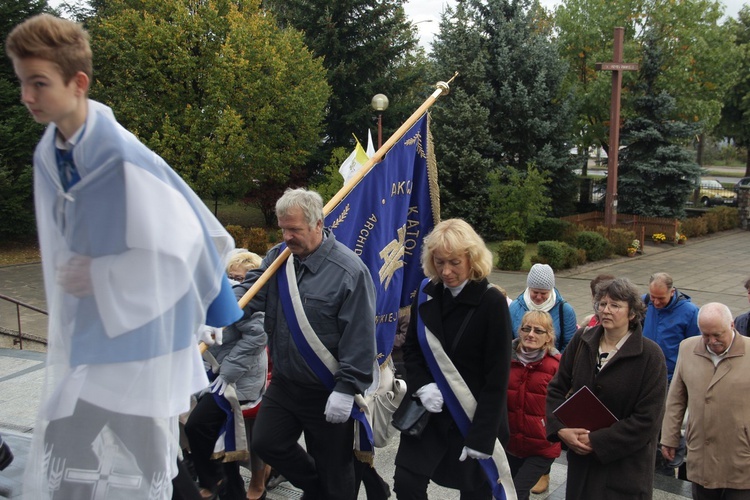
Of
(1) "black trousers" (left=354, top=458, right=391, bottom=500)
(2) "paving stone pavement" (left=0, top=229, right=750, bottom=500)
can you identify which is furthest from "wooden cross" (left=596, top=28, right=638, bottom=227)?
(1) "black trousers" (left=354, top=458, right=391, bottom=500)

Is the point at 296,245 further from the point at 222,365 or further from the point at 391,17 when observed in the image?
the point at 391,17

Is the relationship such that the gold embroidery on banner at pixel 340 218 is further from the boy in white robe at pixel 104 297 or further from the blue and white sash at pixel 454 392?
the boy in white robe at pixel 104 297

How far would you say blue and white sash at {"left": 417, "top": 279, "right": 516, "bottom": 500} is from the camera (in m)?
3.85

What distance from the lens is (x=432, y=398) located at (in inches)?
151

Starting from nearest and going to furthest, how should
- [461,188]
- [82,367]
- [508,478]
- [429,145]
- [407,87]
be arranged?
[82,367]
[508,478]
[429,145]
[461,188]
[407,87]

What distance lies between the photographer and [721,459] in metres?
4.47

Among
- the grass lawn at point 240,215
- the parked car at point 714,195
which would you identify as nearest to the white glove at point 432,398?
the grass lawn at point 240,215

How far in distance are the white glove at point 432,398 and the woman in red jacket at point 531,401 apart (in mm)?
1247

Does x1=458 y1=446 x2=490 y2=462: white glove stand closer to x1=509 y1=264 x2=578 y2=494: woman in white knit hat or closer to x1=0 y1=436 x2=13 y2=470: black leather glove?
x1=0 y1=436 x2=13 y2=470: black leather glove

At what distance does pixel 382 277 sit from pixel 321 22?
78.7 ft

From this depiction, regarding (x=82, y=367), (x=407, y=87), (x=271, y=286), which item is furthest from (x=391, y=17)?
(x=82, y=367)

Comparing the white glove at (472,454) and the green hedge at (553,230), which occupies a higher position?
the white glove at (472,454)

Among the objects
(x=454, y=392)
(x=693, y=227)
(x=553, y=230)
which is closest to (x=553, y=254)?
(x=553, y=230)

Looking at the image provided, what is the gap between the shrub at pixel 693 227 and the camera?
26.5 metres
